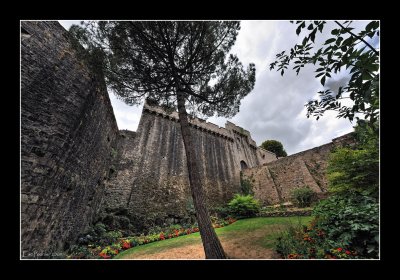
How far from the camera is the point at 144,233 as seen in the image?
401 inches

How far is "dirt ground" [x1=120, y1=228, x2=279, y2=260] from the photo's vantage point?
462cm

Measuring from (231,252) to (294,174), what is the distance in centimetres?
1173

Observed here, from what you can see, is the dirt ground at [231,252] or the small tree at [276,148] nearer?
the dirt ground at [231,252]

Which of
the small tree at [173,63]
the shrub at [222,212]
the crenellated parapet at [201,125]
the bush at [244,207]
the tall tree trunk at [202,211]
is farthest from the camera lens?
the crenellated parapet at [201,125]

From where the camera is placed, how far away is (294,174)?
14.6m

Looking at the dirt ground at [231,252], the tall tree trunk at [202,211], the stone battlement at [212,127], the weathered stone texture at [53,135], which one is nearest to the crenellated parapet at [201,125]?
the stone battlement at [212,127]

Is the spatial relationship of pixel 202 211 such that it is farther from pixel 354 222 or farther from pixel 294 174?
pixel 294 174

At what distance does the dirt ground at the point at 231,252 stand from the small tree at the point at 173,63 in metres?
1.85

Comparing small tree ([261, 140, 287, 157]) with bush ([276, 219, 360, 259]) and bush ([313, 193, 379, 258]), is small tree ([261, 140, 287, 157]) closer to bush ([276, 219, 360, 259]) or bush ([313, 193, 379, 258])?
bush ([313, 193, 379, 258])

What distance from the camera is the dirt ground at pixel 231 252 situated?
182 inches

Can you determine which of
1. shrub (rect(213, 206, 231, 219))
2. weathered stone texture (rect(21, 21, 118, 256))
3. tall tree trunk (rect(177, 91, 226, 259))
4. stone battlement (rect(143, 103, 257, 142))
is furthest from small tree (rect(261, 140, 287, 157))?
weathered stone texture (rect(21, 21, 118, 256))

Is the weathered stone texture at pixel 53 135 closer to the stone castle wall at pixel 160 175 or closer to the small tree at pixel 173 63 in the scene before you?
the small tree at pixel 173 63

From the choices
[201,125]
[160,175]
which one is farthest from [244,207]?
[201,125]
